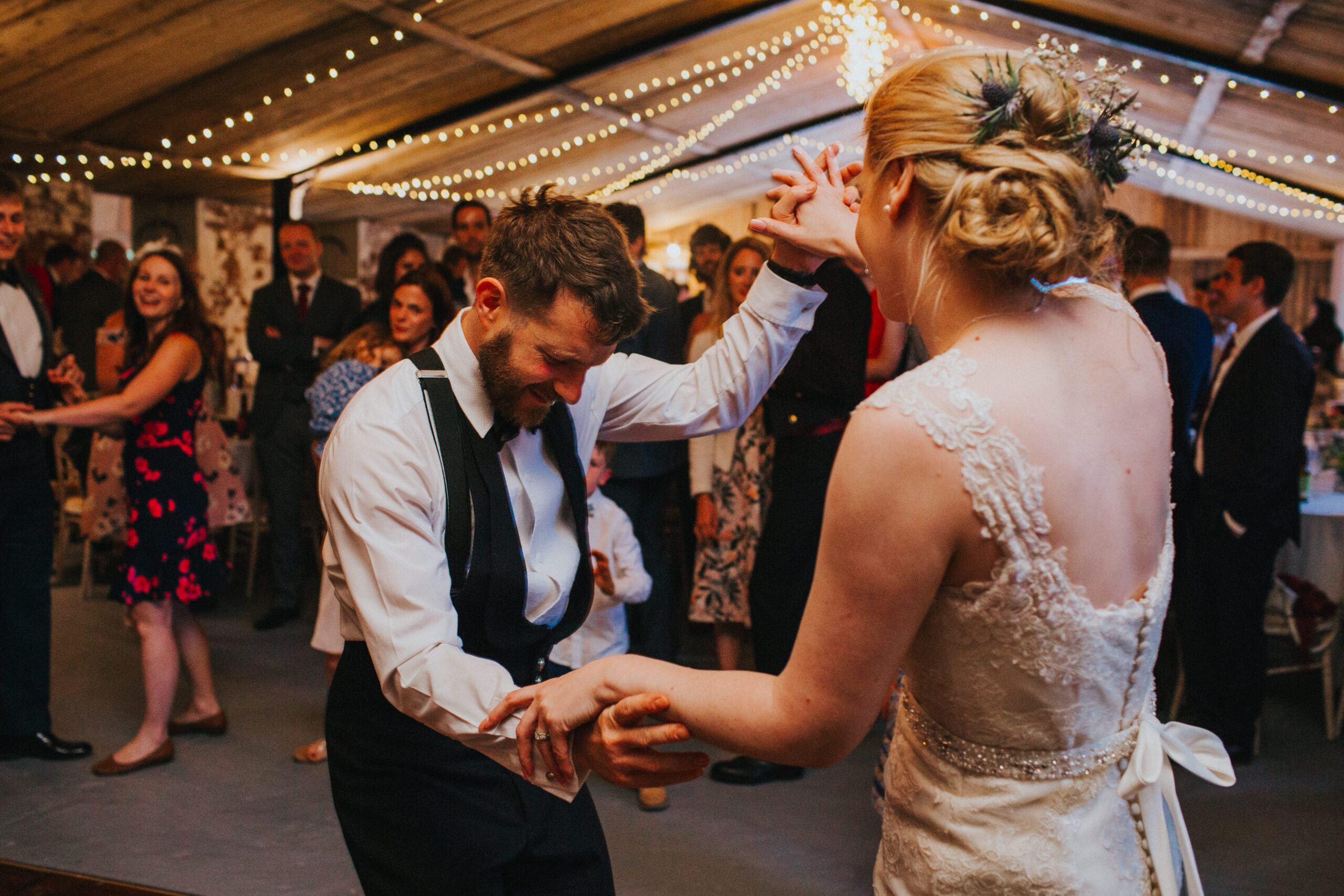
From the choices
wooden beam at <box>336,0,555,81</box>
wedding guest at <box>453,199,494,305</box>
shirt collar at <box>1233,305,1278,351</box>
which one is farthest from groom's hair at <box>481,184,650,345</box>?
wooden beam at <box>336,0,555,81</box>

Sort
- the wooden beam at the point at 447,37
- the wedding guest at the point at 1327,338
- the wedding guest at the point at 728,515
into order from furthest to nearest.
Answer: the wedding guest at the point at 1327,338 → the wooden beam at the point at 447,37 → the wedding guest at the point at 728,515

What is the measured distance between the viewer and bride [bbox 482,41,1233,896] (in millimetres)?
878

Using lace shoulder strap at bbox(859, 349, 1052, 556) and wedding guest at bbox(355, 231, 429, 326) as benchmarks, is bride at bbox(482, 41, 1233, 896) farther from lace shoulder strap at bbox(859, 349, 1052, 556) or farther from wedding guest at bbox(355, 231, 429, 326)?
wedding guest at bbox(355, 231, 429, 326)

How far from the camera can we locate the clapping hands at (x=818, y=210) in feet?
4.80

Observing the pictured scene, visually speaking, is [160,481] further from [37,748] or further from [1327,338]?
[1327,338]

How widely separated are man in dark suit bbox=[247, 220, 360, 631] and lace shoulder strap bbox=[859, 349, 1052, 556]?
407cm

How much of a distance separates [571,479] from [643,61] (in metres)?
5.97

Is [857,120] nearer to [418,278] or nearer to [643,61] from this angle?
[643,61]

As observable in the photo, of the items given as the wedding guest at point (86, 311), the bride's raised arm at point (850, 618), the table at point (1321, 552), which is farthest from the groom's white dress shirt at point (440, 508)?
the wedding guest at point (86, 311)

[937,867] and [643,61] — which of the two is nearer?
[937,867]

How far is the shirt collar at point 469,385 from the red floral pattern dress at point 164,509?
7.08ft

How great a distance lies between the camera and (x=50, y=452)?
6.35m

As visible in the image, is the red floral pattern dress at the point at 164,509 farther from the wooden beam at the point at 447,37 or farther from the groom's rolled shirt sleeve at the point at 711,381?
the wooden beam at the point at 447,37

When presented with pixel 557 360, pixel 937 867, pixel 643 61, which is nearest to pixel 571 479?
pixel 557 360
